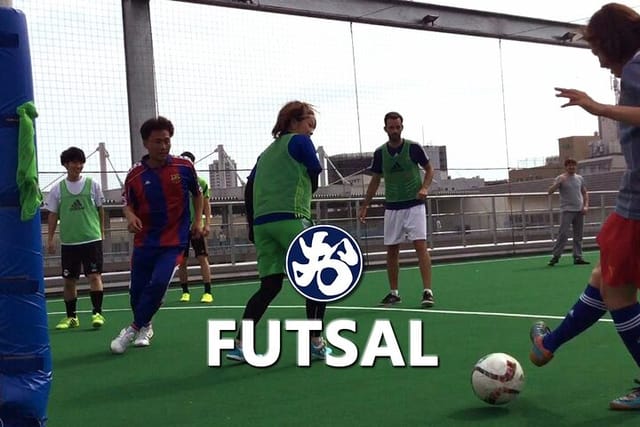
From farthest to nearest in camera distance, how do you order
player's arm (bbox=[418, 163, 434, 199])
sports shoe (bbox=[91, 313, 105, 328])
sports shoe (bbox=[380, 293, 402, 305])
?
1. sports shoe (bbox=[380, 293, 402, 305])
2. player's arm (bbox=[418, 163, 434, 199])
3. sports shoe (bbox=[91, 313, 105, 328])

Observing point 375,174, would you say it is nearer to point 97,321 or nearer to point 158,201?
point 158,201

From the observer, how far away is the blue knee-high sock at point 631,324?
328 centimetres

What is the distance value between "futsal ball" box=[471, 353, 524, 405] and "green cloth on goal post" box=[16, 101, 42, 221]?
1862mm

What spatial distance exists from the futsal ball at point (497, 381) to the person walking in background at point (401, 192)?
401 cm

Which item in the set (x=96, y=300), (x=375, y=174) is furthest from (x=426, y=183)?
(x=96, y=300)

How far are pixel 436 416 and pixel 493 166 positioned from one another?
14282 millimetres

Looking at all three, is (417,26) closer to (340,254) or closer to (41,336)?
(340,254)

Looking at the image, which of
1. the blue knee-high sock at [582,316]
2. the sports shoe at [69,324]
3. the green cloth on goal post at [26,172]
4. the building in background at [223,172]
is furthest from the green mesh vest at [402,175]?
the building in background at [223,172]

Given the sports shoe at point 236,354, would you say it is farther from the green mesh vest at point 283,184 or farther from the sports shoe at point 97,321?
the sports shoe at point 97,321

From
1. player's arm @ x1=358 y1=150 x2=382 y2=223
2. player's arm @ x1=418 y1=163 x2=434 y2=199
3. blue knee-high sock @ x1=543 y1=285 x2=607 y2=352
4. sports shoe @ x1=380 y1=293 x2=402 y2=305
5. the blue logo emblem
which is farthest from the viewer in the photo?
player's arm @ x1=358 y1=150 x2=382 y2=223

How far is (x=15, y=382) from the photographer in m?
3.01

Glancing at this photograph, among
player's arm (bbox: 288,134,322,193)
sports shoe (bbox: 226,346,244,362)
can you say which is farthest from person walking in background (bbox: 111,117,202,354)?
player's arm (bbox: 288,134,322,193)

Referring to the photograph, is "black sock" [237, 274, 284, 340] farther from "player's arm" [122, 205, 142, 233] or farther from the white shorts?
the white shorts

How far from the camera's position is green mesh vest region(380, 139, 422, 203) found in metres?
7.65
